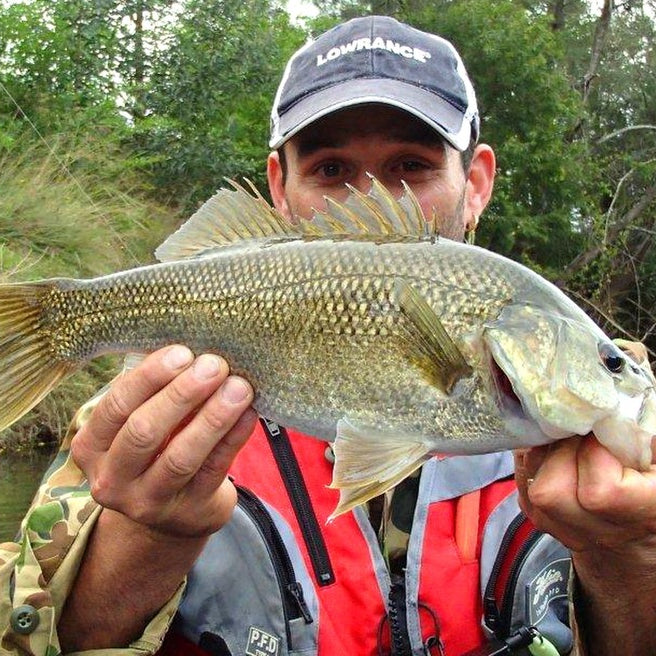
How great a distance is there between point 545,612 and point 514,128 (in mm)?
18558

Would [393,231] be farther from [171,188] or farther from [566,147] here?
[566,147]

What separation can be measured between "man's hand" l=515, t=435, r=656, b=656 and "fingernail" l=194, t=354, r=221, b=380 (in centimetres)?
78

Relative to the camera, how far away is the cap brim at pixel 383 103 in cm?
326

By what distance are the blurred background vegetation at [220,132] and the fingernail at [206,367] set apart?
301 inches

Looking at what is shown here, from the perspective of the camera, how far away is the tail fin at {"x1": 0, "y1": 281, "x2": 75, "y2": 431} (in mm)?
2432

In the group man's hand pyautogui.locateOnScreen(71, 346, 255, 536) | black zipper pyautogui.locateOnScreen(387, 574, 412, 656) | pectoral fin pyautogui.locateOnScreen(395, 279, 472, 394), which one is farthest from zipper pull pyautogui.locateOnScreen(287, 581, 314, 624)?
pectoral fin pyautogui.locateOnScreen(395, 279, 472, 394)

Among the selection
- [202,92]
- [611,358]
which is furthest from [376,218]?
[202,92]

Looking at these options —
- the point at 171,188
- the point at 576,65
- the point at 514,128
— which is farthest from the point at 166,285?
the point at 576,65

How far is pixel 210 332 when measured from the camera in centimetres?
227

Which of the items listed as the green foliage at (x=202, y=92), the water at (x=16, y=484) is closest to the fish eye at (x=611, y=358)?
the water at (x=16, y=484)

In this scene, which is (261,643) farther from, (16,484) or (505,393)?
(16,484)

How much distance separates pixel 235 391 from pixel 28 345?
65 centimetres

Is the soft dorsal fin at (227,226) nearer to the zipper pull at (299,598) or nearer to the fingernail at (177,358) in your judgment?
the fingernail at (177,358)

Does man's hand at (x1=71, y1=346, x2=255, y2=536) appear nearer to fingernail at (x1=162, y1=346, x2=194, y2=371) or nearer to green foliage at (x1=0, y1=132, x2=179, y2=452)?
fingernail at (x1=162, y1=346, x2=194, y2=371)
